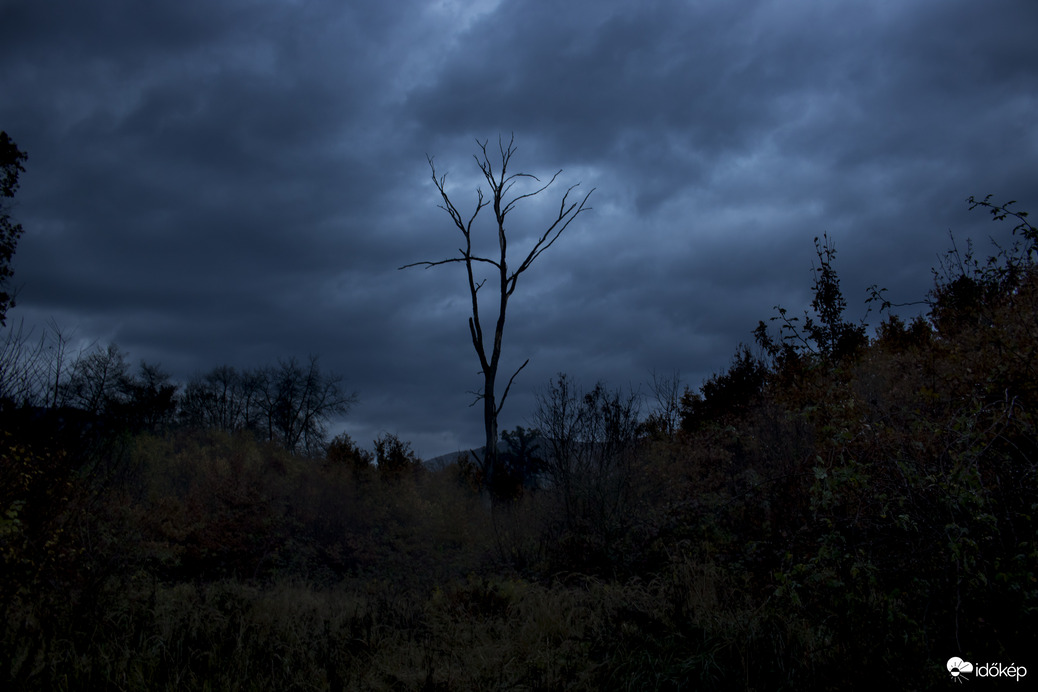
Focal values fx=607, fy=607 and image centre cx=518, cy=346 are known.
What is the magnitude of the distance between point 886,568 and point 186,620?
23.8ft

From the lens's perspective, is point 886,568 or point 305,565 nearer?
point 886,568

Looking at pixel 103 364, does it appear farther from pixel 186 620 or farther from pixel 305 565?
pixel 186 620

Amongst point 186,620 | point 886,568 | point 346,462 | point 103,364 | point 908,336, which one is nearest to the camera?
point 886,568

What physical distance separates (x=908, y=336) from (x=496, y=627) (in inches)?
583

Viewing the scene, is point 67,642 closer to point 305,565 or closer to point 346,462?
point 305,565

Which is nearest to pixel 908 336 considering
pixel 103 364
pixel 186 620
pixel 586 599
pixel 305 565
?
pixel 586 599

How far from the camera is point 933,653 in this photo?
4.54 metres

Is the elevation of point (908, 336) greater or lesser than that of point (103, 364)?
lesser

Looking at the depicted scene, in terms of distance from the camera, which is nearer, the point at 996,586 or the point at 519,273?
the point at 996,586

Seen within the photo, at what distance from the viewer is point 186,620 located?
6922 mm

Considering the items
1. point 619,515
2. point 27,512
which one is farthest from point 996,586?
point 27,512

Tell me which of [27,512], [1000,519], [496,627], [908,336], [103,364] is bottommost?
[496,627]

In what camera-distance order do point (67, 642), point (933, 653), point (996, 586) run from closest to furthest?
point (996, 586) < point (933, 653) < point (67, 642)

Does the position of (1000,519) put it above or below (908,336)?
below
